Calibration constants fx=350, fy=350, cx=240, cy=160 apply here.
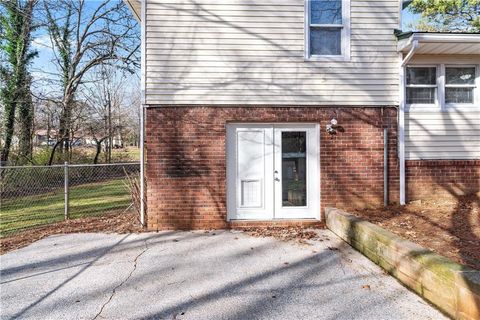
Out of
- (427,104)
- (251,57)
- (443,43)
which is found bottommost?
(427,104)

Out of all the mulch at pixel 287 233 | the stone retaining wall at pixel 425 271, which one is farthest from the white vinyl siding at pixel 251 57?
the stone retaining wall at pixel 425 271

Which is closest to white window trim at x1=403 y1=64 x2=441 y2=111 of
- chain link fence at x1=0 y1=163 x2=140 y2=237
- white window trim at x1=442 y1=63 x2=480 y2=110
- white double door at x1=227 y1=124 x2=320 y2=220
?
white window trim at x1=442 y1=63 x2=480 y2=110

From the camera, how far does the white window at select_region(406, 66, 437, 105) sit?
7.74m

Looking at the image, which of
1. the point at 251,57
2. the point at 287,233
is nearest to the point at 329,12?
the point at 251,57

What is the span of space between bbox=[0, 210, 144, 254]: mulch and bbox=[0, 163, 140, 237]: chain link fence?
0.48 meters

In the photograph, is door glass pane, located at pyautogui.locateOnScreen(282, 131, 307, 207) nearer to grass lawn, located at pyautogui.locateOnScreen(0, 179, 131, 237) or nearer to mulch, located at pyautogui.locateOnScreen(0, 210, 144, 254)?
mulch, located at pyautogui.locateOnScreen(0, 210, 144, 254)

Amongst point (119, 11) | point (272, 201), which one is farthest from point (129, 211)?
point (119, 11)

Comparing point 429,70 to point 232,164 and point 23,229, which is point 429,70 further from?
point 23,229

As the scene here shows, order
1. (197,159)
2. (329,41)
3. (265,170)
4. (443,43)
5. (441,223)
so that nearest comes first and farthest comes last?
(441,223)
(443,43)
(197,159)
(265,170)
(329,41)

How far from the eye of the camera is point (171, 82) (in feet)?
23.6

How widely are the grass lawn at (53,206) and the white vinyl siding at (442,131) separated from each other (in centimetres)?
783

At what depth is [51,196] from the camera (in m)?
13.0

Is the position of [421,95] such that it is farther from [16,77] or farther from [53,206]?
[16,77]

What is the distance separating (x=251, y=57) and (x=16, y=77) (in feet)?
49.9
